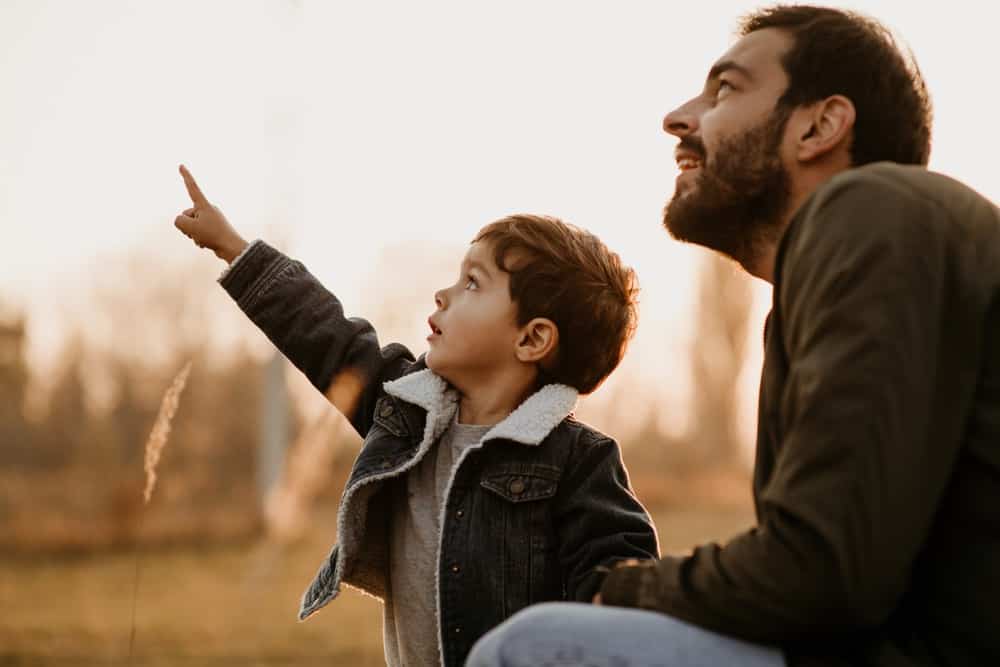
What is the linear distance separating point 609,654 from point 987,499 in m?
0.51

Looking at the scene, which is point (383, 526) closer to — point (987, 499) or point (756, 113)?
point (756, 113)

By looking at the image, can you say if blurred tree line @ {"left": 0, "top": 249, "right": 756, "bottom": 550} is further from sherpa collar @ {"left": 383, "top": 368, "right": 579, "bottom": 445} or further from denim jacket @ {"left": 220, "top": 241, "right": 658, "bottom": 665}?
sherpa collar @ {"left": 383, "top": 368, "right": 579, "bottom": 445}

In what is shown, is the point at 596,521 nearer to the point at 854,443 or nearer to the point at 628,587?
the point at 628,587

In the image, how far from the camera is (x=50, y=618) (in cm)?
853

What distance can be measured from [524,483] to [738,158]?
77cm

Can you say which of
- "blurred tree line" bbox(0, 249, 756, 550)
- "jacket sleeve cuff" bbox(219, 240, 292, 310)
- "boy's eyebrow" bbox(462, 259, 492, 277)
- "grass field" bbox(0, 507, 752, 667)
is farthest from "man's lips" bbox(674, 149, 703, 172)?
"blurred tree line" bbox(0, 249, 756, 550)

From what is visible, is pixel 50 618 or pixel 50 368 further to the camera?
pixel 50 368

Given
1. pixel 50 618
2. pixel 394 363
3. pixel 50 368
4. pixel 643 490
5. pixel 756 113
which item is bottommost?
pixel 643 490

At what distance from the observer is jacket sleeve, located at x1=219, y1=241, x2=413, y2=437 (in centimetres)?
251

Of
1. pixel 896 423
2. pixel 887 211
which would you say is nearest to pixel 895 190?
pixel 887 211

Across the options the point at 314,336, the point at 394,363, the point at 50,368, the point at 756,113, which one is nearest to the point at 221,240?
the point at 314,336

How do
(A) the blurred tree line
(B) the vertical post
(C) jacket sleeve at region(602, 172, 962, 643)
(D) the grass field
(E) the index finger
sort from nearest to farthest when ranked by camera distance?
(C) jacket sleeve at region(602, 172, 962, 643), (E) the index finger, (D) the grass field, (A) the blurred tree line, (B) the vertical post

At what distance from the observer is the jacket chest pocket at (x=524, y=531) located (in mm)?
2266

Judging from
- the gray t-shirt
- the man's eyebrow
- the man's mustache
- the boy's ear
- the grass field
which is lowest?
the grass field
